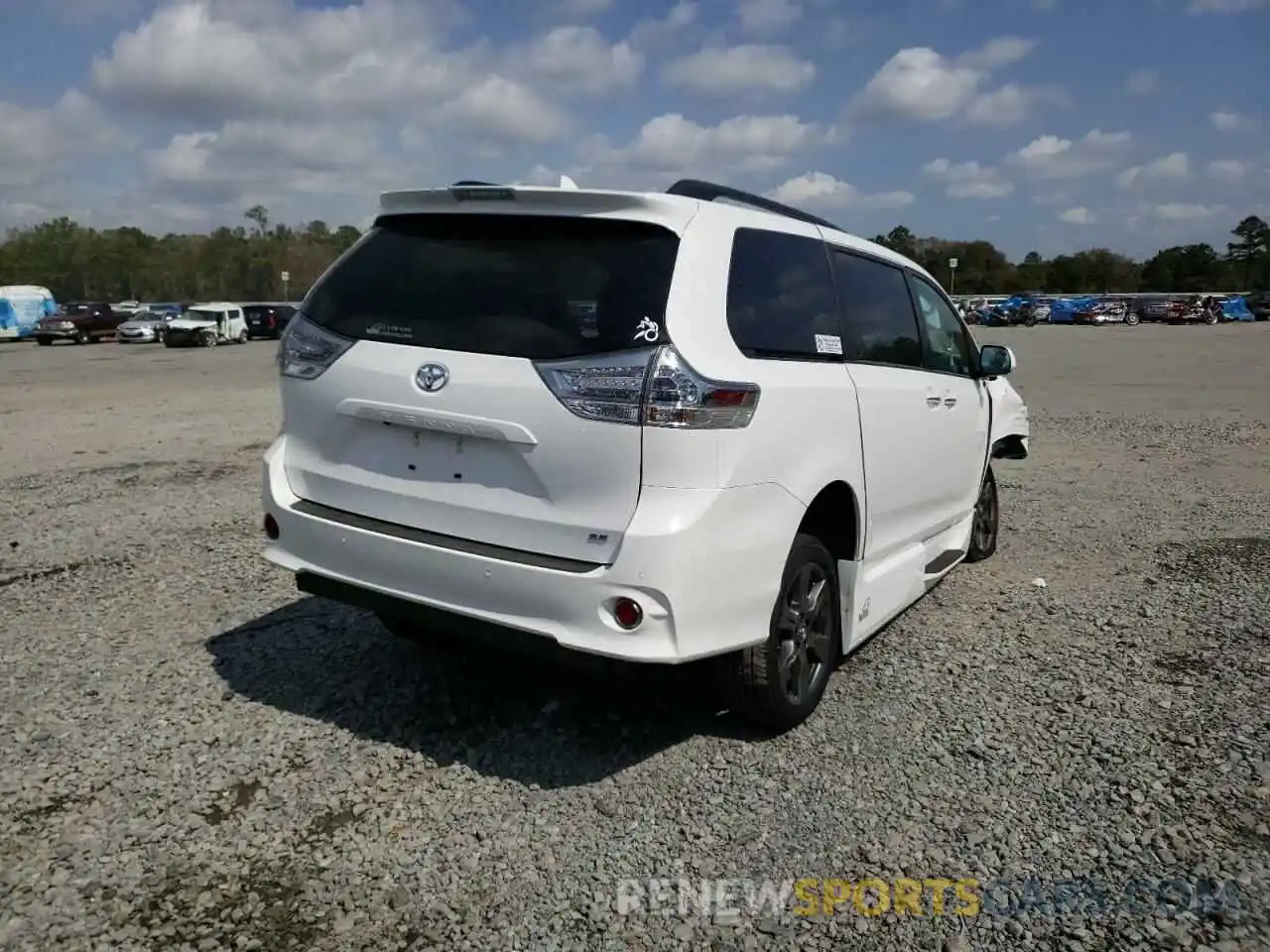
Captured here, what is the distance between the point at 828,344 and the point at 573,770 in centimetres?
190

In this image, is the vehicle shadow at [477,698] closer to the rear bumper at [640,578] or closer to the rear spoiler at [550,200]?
the rear bumper at [640,578]

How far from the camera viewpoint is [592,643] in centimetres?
318

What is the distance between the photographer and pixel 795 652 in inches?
151

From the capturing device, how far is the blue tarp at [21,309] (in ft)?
144

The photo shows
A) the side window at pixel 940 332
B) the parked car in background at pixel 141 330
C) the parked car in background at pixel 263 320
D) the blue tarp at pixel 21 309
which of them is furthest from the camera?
the parked car in background at pixel 263 320

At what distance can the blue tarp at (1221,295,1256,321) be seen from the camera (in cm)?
6431

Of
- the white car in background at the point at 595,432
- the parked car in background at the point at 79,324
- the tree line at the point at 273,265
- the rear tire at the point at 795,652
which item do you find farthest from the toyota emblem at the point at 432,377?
the tree line at the point at 273,265

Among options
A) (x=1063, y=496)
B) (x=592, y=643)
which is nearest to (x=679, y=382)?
(x=592, y=643)

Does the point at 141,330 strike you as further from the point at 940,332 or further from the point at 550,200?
the point at 550,200

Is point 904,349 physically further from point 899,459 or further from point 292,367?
point 292,367

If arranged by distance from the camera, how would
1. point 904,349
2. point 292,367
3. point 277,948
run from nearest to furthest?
point 277,948 → point 292,367 → point 904,349

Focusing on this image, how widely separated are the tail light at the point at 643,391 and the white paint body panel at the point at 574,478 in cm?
4

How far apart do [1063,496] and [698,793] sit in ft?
20.6

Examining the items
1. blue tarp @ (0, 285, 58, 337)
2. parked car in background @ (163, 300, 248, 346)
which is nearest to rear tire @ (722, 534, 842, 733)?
parked car in background @ (163, 300, 248, 346)
